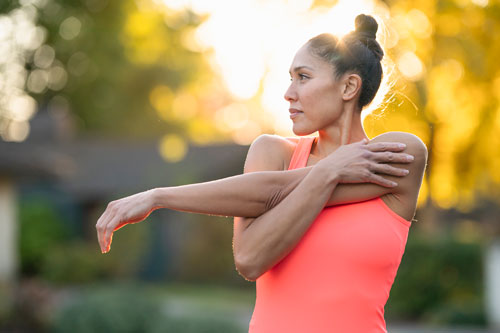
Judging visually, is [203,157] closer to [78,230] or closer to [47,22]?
[78,230]

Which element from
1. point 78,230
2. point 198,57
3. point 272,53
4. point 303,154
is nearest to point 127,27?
point 198,57

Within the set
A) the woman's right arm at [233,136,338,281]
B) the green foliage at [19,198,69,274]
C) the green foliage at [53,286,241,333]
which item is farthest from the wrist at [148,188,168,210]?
the green foliage at [19,198,69,274]

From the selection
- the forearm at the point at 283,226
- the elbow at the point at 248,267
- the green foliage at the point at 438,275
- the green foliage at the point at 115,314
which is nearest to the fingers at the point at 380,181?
the forearm at the point at 283,226

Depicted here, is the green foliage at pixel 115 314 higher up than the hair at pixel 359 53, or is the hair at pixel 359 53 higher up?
the hair at pixel 359 53

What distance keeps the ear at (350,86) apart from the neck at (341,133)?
0.15ft

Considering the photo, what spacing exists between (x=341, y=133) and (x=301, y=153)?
143mm

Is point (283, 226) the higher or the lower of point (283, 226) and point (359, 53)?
the lower

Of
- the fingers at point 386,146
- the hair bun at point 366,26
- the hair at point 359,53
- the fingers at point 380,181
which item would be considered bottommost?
the fingers at point 380,181

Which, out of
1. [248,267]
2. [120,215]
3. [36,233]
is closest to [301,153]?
[248,267]

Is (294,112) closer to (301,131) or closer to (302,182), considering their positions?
(301,131)

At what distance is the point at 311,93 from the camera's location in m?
2.36

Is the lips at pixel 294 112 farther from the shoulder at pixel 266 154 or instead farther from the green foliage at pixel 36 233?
the green foliage at pixel 36 233

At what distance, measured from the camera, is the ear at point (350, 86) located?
2393 millimetres

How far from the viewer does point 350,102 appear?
2434mm
